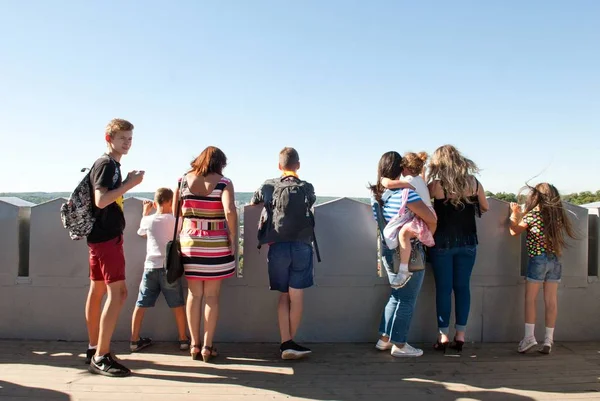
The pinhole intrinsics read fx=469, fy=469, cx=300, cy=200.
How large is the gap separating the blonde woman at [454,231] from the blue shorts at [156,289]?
7.45 feet

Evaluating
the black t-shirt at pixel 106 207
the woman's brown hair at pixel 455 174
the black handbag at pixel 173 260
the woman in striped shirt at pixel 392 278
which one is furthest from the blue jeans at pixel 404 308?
the black t-shirt at pixel 106 207

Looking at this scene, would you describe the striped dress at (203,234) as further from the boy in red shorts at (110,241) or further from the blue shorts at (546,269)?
the blue shorts at (546,269)

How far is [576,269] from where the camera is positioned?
4543 mm

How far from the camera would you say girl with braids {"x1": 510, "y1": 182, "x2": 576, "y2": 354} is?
13.6 ft

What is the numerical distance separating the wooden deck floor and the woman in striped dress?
46cm

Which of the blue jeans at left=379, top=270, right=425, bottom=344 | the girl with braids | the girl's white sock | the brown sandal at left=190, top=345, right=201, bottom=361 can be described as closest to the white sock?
the girl with braids

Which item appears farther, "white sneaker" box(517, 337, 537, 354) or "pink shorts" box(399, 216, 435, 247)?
"white sneaker" box(517, 337, 537, 354)

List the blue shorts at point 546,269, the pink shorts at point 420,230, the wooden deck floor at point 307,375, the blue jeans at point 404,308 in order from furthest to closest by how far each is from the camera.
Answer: the blue shorts at point 546,269
the blue jeans at point 404,308
the pink shorts at point 420,230
the wooden deck floor at point 307,375

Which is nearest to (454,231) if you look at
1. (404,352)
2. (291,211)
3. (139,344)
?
(404,352)

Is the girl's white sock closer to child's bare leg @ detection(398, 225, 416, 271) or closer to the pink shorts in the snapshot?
the pink shorts

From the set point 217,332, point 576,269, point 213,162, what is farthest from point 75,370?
point 576,269

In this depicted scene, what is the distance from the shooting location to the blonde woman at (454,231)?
4008mm

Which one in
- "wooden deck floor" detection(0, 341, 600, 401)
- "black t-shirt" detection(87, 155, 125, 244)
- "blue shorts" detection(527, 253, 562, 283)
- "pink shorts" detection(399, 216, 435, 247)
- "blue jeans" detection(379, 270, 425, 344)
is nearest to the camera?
"wooden deck floor" detection(0, 341, 600, 401)

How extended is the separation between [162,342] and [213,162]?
1816 millimetres
